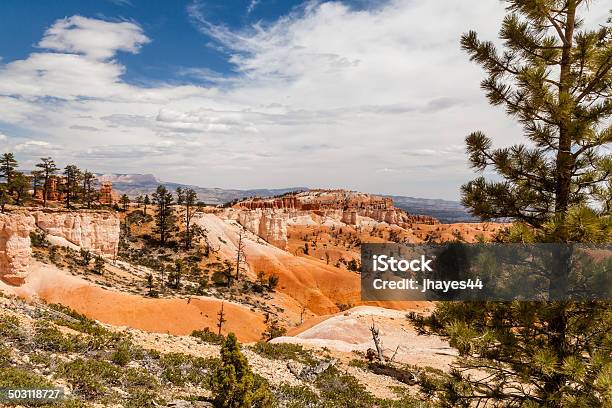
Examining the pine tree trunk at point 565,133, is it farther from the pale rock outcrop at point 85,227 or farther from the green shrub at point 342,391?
the pale rock outcrop at point 85,227

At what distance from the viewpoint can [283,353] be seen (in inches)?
857

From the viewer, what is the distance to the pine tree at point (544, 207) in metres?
6.82

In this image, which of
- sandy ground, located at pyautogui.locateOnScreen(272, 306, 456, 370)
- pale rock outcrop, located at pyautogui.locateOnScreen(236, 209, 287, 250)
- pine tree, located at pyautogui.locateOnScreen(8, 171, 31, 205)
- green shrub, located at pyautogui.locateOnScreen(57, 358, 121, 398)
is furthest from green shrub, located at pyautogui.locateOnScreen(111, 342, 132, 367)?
pale rock outcrop, located at pyautogui.locateOnScreen(236, 209, 287, 250)

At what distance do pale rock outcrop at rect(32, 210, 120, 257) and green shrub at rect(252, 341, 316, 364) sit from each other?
48.2m

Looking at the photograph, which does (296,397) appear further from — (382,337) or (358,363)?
(382,337)

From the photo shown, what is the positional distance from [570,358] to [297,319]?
58057mm

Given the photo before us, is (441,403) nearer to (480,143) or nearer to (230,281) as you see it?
(480,143)

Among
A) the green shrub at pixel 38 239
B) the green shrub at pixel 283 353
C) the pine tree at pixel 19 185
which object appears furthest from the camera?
the pine tree at pixel 19 185

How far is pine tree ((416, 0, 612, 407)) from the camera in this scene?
269 inches

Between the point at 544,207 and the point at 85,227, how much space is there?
213ft

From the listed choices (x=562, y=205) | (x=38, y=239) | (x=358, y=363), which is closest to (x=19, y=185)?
(x=38, y=239)

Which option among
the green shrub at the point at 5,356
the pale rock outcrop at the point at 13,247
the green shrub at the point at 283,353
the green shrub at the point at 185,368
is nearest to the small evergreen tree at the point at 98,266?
the pale rock outcrop at the point at 13,247

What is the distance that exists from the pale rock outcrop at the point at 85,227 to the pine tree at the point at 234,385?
5511 centimetres

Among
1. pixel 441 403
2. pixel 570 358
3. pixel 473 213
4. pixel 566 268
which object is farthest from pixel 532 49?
pixel 441 403
